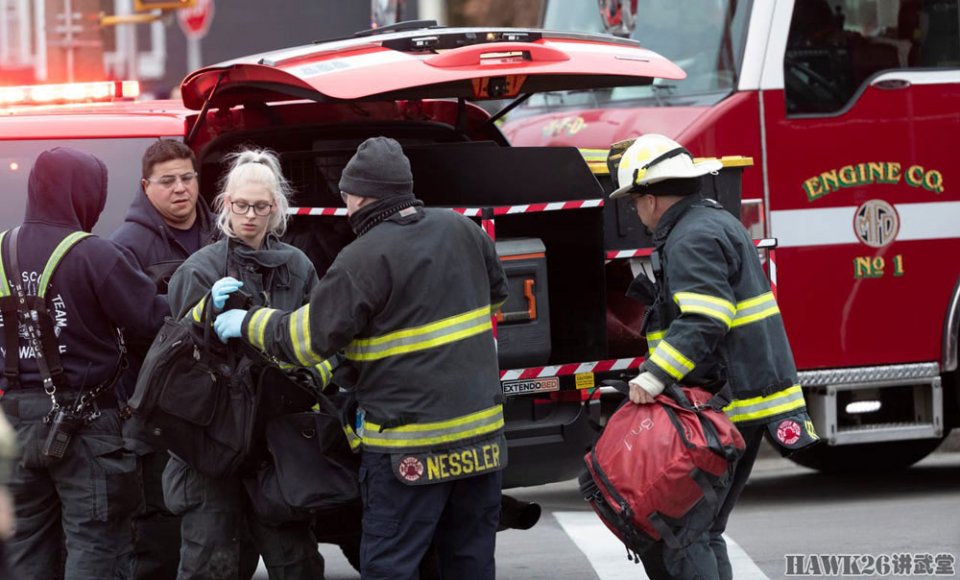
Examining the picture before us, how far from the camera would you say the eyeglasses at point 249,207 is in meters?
5.41

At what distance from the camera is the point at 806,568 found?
6.97 meters

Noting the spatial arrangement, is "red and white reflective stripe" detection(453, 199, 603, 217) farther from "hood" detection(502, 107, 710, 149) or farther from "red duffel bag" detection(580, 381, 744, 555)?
"hood" detection(502, 107, 710, 149)

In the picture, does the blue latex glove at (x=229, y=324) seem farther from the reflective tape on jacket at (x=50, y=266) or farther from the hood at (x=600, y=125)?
the hood at (x=600, y=125)

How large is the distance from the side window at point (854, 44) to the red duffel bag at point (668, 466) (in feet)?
11.5

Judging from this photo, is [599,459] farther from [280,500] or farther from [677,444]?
[280,500]

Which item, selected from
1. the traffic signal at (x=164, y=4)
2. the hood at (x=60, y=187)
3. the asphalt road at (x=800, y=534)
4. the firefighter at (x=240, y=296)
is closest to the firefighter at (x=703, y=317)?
the firefighter at (x=240, y=296)

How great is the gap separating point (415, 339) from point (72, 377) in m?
1.24

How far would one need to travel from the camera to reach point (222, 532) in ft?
17.6

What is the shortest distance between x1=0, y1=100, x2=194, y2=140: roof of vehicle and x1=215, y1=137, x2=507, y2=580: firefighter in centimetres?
145

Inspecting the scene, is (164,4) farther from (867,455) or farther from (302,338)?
(302,338)

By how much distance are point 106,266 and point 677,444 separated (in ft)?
6.46

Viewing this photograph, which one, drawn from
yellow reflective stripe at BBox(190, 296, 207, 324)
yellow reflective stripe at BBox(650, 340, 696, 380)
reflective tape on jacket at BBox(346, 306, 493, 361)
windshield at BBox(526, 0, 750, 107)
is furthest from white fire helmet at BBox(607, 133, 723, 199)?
windshield at BBox(526, 0, 750, 107)

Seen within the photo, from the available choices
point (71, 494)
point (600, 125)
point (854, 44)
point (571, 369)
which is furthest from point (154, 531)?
point (854, 44)

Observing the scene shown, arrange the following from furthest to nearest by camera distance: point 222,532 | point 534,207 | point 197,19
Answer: point 197,19 → point 534,207 → point 222,532
